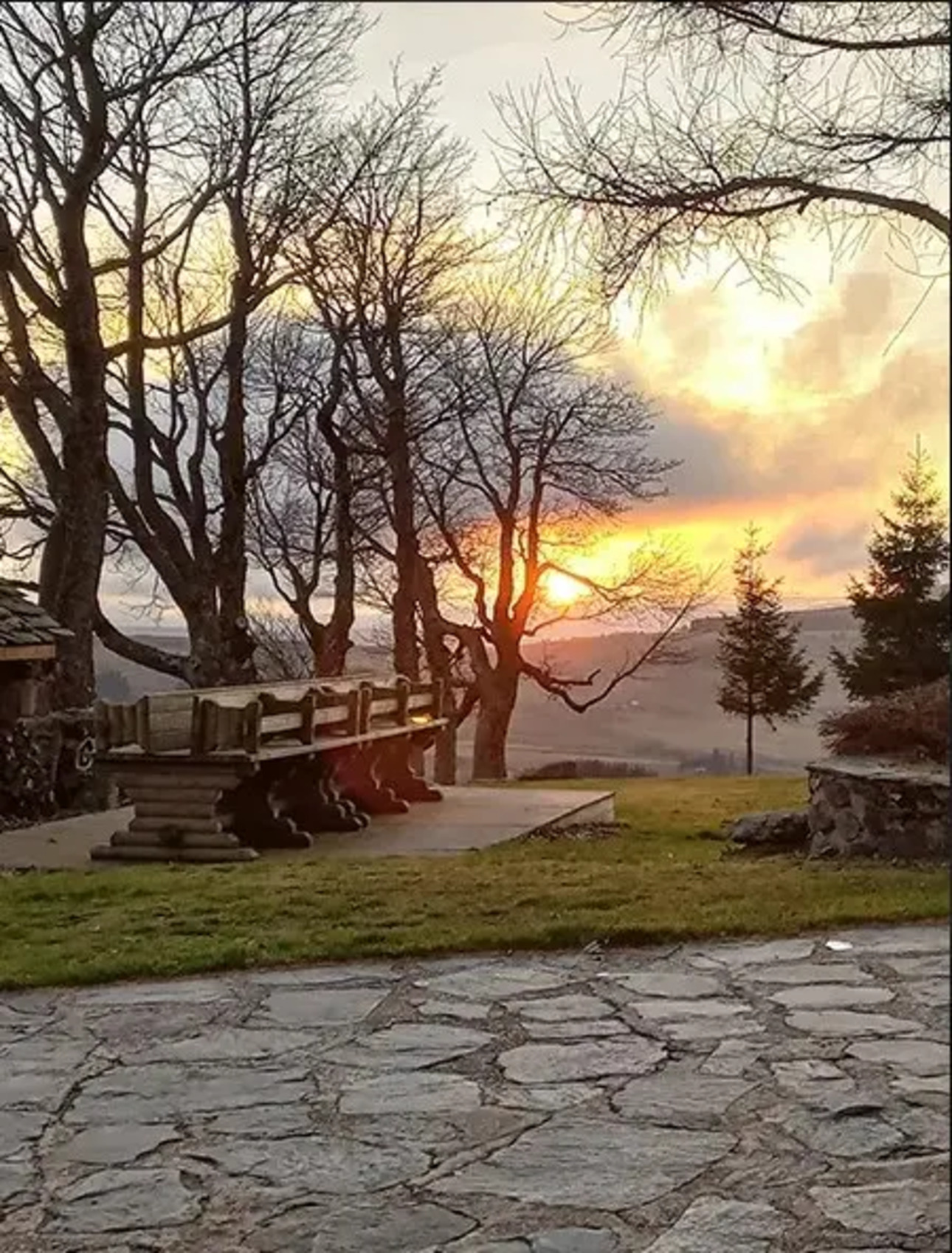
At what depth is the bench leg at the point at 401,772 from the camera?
7.18 m

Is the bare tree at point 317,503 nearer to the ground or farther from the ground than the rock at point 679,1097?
farther from the ground

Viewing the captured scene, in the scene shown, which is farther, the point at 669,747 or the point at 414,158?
the point at 414,158

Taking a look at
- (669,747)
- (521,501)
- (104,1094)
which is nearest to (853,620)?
(104,1094)

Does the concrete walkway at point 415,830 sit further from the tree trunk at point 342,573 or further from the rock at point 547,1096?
the tree trunk at point 342,573

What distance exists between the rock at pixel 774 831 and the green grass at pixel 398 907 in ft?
0.85

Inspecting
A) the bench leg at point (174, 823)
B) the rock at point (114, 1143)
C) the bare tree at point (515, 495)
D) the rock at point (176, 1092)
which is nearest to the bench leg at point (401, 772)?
the bare tree at point (515, 495)

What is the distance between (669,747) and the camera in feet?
15.2

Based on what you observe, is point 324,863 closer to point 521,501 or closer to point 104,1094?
point 104,1094

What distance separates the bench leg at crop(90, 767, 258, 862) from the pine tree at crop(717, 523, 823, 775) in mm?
2000

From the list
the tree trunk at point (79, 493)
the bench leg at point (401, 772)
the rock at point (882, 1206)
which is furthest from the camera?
the tree trunk at point (79, 493)

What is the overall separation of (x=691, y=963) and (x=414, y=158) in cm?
627

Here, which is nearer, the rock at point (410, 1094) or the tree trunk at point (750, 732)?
the rock at point (410, 1094)

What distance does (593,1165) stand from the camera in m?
1.99

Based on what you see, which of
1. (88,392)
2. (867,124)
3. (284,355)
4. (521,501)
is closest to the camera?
(867,124)
